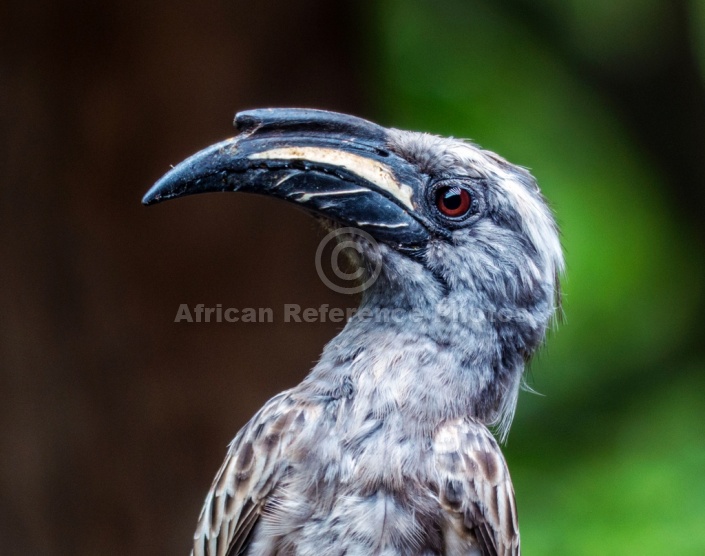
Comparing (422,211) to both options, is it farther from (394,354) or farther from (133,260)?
(133,260)

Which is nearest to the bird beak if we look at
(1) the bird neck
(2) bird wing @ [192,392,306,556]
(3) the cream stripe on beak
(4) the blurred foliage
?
(3) the cream stripe on beak

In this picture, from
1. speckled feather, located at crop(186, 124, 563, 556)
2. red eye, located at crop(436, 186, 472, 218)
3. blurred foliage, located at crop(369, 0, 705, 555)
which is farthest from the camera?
blurred foliage, located at crop(369, 0, 705, 555)

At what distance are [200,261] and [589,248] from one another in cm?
209

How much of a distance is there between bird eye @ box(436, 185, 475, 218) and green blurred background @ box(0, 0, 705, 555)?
2.05 metres

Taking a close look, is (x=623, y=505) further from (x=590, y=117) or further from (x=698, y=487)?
(x=590, y=117)

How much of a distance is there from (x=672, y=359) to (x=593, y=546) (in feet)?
4.87

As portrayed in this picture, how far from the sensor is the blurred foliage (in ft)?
14.4

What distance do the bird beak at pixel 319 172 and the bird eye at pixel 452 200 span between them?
55 mm

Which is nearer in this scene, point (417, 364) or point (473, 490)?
point (473, 490)

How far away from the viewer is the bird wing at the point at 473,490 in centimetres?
203

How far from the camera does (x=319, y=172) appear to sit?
6.95 feet

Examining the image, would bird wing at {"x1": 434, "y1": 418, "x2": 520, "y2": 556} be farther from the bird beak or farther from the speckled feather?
the bird beak

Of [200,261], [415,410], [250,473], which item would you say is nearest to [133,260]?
[200,261]

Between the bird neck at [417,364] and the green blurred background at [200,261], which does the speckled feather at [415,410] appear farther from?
the green blurred background at [200,261]
